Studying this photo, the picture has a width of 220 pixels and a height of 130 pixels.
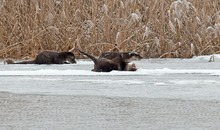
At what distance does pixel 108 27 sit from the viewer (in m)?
9.07

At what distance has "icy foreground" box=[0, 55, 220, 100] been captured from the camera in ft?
17.9

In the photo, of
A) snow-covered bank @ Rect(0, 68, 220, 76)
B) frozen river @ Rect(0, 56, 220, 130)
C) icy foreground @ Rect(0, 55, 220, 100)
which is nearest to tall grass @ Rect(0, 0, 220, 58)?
icy foreground @ Rect(0, 55, 220, 100)

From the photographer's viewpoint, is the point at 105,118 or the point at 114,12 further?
the point at 114,12

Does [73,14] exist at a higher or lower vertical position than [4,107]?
higher

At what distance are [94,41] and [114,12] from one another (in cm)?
50

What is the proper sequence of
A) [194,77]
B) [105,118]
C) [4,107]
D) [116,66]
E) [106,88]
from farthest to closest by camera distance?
[116,66], [194,77], [106,88], [4,107], [105,118]

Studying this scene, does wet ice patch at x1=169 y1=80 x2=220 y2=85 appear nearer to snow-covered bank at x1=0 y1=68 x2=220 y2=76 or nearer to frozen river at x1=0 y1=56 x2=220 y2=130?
frozen river at x1=0 y1=56 x2=220 y2=130

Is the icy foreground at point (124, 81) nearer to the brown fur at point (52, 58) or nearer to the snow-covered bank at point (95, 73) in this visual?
the snow-covered bank at point (95, 73)

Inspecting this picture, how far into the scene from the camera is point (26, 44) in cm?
905

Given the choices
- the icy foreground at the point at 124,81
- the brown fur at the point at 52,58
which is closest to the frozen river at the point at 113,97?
the icy foreground at the point at 124,81

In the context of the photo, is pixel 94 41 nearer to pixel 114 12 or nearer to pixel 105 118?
pixel 114 12

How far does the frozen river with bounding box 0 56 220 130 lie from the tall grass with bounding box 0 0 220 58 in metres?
1.34

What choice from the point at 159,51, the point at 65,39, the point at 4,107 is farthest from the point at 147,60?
the point at 4,107

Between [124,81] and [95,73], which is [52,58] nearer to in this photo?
[95,73]
